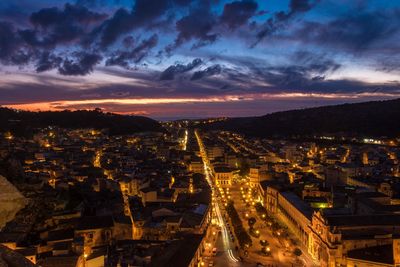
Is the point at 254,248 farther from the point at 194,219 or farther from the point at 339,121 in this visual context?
the point at 339,121

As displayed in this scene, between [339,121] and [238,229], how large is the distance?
4149 inches

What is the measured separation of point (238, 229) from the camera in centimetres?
3006

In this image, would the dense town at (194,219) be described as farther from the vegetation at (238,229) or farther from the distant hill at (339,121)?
the distant hill at (339,121)

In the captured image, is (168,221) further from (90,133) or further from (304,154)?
(90,133)

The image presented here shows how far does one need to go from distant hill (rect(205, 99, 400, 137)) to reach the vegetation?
246 ft

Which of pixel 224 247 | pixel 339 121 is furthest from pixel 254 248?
pixel 339 121

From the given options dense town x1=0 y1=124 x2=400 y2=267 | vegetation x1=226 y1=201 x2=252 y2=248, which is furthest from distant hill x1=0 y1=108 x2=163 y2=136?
vegetation x1=226 y1=201 x2=252 y2=248

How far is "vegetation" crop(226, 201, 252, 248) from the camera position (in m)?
26.9

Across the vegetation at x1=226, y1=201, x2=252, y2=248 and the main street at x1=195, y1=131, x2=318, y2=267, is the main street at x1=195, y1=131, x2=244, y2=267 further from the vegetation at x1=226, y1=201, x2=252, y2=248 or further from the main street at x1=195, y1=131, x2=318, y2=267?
the vegetation at x1=226, y1=201, x2=252, y2=248

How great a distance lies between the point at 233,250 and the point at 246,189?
23006mm

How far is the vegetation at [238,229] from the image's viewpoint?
26.9 meters

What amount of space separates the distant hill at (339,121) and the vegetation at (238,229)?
246 ft

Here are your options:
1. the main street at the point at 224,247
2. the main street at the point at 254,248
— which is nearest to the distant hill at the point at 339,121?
the main street at the point at 254,248

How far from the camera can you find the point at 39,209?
96.1 ft
